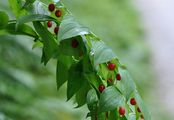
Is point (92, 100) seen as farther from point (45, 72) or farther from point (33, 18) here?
point (45, 72)

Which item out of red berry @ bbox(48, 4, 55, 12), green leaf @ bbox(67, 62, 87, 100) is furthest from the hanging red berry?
green leaf @ bbox(67, 62, 87, 100)

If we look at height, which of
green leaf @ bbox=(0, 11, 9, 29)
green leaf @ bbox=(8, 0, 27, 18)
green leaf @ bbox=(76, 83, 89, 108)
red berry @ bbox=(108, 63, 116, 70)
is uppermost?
green leaf @ bbox=(8, 0, 27, 18)

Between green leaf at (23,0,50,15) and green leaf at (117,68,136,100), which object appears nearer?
green leaf at (117,68,136,100)

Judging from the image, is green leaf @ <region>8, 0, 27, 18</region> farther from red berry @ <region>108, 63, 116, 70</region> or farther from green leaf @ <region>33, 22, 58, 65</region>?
red berry @ <region>108, 63, 116, 70</region>

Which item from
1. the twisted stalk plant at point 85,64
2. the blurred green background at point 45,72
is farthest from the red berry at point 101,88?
the blurred green background at point 45,72

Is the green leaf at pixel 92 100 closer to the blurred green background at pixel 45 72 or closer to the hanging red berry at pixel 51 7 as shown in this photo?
the hanging red berry at pixel 51 7

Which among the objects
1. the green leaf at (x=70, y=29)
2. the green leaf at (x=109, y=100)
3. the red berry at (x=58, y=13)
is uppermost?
the green leaf at (x=70, y=29)

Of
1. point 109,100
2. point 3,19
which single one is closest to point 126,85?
point 109,100
